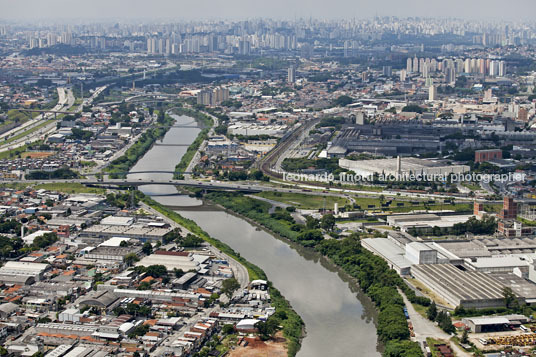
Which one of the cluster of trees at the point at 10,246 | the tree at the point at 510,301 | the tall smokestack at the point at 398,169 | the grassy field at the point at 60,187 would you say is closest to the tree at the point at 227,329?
the tree at the point at 510,301

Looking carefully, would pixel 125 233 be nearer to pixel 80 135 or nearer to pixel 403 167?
pixel 403 167

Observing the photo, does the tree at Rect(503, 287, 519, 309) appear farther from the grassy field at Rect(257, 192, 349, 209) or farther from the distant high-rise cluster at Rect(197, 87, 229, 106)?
the distant high-rise cluster at Rect(197, 87, 229, 106)

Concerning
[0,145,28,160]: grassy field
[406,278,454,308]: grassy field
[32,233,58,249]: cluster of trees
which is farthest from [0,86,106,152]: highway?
[406,278,454,308]: grassy field

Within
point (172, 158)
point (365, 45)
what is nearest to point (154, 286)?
point (172, 158)

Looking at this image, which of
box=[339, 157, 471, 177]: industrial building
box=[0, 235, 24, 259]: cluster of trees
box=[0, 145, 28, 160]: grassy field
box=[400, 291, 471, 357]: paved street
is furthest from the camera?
box=[0, 145, 28, 160]: grassy field

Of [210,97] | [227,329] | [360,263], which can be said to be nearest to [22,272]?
[227,329]

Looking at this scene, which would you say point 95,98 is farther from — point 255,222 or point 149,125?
point 255,222
